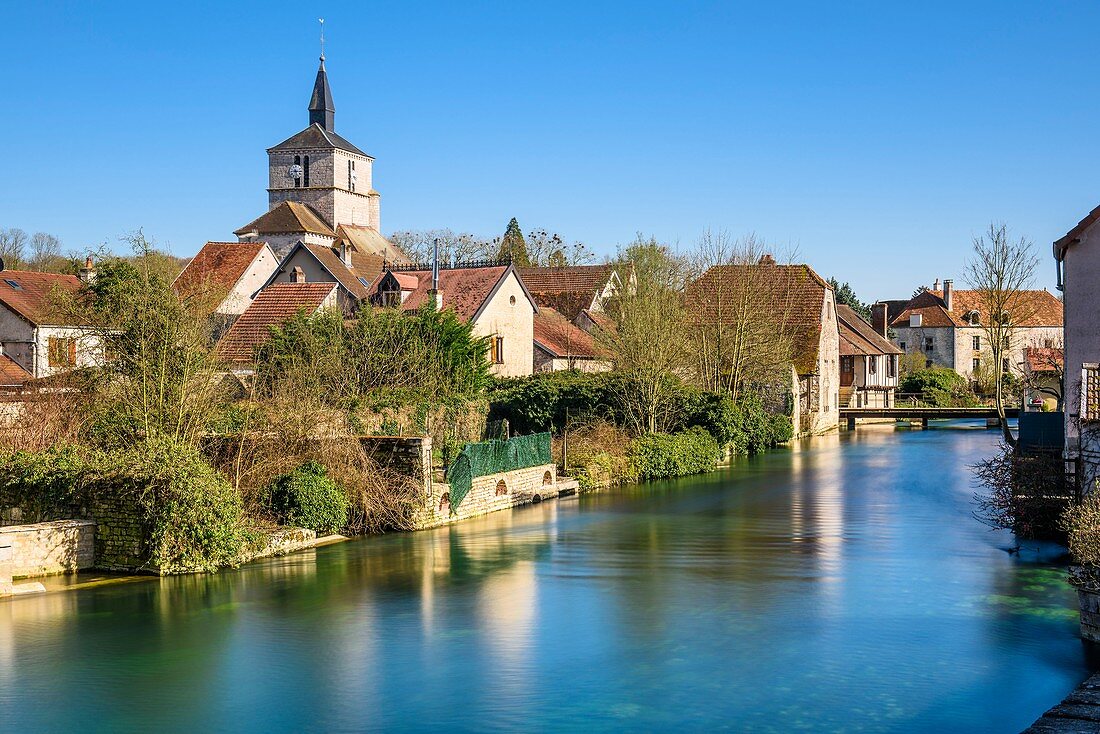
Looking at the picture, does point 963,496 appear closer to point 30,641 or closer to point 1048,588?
point 1048,588

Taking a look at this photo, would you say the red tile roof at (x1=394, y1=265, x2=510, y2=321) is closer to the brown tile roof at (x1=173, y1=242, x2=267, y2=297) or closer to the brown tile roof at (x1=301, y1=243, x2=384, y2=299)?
the brown tile roof at (x1=301, y1=243, x2=384, y2=299)

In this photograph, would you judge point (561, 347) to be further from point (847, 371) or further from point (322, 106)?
point (322, 106)

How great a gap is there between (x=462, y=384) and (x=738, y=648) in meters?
16.9

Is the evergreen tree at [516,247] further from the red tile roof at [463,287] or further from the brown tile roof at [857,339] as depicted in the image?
the red tile roof at [463,287]

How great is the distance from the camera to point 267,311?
36.4 meters

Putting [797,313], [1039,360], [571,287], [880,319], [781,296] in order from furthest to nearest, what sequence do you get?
1. [880,319]
2. [571,287]
3. [797,313]
4. [781,296]
5. [1039,360]

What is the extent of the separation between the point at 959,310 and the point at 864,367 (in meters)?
22.1

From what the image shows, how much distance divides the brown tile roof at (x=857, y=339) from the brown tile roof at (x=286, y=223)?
46800mm

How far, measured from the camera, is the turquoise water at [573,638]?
12156 millimetres

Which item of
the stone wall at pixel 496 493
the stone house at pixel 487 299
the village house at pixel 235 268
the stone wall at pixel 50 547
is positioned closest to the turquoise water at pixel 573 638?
the stone wall at pixel 496 493

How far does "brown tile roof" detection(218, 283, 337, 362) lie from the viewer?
3416cm

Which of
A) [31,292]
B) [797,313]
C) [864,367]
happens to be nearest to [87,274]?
[31,292]

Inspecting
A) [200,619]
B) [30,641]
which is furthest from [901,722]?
[30,641]

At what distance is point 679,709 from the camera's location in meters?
12.1
